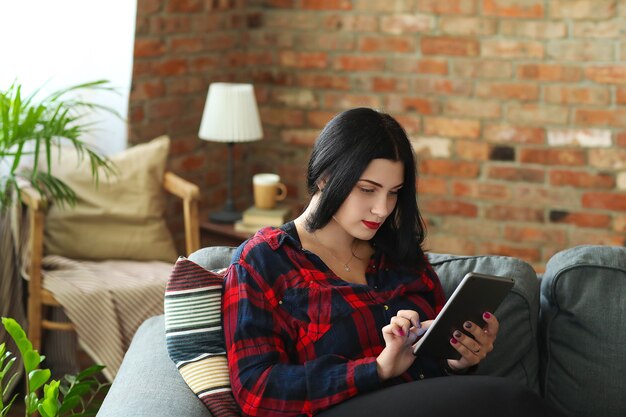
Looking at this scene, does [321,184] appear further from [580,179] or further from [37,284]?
[580,179]

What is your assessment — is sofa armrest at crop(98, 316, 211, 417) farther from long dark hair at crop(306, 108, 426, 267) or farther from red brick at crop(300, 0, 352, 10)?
red brick at crop(300, 0, 352, 10)

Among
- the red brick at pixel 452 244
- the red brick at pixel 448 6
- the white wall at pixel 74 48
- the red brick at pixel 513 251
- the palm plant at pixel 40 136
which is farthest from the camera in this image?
the red brick at pixel 452 244

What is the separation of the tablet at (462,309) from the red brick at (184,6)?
2135mm

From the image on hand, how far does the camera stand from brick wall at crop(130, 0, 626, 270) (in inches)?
138

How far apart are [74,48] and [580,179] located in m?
1.86

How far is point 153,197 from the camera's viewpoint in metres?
3.19

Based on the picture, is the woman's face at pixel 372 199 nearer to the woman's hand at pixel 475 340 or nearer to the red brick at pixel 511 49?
the woman's hand at pixel 475 340

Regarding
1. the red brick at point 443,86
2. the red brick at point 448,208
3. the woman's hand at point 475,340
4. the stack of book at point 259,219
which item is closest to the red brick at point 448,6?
the red brick at point 443,86

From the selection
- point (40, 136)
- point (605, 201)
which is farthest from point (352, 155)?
point (605, 201)

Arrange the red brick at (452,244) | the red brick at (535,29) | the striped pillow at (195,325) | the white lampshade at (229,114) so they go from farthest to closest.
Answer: the red brick at (452,244) → the red brick at (535,29) → the white lampshade at (229,114) → the striped pillow at (195,325)

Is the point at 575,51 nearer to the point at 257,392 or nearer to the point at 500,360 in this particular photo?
the point at 500,360

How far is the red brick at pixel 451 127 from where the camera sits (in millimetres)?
3695

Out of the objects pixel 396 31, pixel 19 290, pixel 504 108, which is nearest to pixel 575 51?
pixel 504 108

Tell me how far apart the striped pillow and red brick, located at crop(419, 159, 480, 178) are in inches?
81.5
